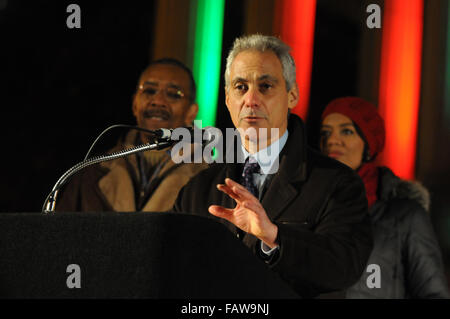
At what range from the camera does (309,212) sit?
66.2 inches

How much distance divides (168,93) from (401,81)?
1560mm

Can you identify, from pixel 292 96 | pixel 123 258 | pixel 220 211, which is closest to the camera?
pixel 123 258

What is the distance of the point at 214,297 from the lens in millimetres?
971

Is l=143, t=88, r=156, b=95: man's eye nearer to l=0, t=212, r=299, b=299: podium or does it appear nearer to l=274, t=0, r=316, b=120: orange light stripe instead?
l=274, t=0, r=316, b=120: orange light stripe

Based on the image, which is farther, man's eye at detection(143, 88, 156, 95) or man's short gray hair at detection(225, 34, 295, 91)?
man's eye at detection(143, 88, 156, 95)

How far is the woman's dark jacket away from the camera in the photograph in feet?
7.97

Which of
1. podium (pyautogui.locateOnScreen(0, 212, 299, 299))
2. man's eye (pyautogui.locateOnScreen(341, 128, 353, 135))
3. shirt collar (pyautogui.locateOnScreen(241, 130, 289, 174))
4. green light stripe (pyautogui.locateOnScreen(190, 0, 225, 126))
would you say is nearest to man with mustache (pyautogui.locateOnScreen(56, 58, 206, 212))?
green light stripe (pyautogui.locateOnScreen(190, 0, 225, 126))

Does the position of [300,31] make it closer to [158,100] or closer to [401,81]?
[401,81]

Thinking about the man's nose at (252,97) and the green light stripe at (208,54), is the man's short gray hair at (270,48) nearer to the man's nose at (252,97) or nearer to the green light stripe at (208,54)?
the man's nose at (252,97)

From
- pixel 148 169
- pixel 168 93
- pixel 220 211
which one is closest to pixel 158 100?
pixel 168 93

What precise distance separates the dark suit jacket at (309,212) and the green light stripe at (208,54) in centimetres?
149

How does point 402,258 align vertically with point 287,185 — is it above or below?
below

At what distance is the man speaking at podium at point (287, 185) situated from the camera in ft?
4.72
